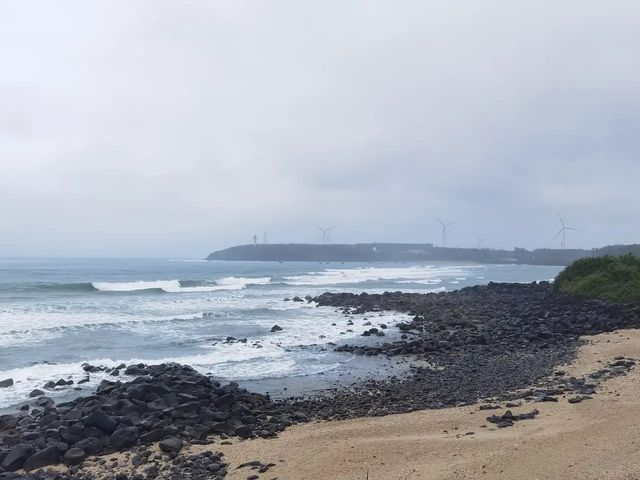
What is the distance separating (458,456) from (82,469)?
17.5ft

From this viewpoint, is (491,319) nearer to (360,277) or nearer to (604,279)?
(604,279)

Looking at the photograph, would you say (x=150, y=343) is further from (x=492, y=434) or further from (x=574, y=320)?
(x=574, y=320)

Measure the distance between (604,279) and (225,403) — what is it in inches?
978

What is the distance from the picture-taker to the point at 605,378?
36.0ft

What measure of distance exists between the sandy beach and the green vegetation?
1806 centimetres

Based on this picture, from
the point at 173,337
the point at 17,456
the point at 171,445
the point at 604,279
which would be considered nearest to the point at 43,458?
the point at 17,456

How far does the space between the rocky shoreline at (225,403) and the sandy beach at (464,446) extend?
0.46 metres

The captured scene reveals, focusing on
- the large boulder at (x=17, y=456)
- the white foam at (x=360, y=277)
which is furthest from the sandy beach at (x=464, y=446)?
the white foam at (x=360, y=277)

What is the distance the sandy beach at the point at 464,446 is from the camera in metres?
6.31

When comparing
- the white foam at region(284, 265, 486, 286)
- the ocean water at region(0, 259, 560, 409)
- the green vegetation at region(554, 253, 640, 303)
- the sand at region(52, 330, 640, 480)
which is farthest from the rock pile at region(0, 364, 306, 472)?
the white foam at region(284, 265, 486, 286)

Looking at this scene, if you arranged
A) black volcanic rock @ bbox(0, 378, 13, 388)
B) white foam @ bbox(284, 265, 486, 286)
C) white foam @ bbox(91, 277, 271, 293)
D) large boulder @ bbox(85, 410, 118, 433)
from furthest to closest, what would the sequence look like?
white foam @ bbox(284, 265, 486, 286) < white foam @ bbox(91, 277, 271, 293) < black volcanic rock @ bbox(0, 378, 13, 388) < large boulder @ bbox(85, 410, 118, 433)

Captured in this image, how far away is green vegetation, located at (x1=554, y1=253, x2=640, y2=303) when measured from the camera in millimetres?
25764

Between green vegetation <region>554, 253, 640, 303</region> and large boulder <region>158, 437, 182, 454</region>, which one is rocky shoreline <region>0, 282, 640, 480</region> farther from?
green vegetation <region>554, 253, 640, 303</region>

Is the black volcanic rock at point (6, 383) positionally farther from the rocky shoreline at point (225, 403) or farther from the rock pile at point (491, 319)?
the rock pile at point (491, 319)
